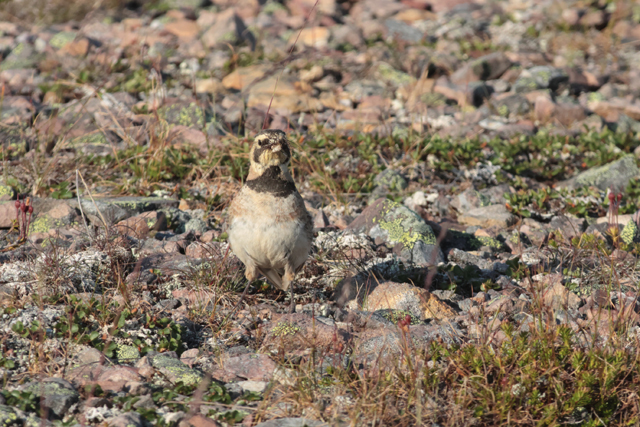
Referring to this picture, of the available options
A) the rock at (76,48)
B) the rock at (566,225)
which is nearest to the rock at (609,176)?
the rock at (566,225)

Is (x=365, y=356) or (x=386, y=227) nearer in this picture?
(x=365, y=356)

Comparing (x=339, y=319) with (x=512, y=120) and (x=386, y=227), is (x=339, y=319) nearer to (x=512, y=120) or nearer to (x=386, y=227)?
(x=386, y=227)

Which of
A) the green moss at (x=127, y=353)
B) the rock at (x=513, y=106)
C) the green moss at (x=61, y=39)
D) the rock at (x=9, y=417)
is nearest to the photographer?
the rock at (x=9, y=417)

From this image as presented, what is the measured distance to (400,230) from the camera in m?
5.43

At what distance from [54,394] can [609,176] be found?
5.75 metres

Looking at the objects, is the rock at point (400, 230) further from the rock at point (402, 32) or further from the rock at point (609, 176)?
the rock at point (402, 32)

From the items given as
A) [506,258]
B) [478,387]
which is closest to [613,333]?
[478,387]

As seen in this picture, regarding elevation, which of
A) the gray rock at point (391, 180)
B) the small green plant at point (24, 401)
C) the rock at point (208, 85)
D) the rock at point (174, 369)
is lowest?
the gray rock at point (391, 180)

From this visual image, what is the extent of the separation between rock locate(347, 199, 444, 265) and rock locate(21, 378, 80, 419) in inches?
114

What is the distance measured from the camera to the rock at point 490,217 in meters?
6.04

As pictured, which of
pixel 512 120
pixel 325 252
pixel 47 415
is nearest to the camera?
pixel 47 415

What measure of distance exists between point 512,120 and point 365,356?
18.8ft

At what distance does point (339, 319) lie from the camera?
172 inches

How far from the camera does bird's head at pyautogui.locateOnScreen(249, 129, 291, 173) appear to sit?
166 inches
